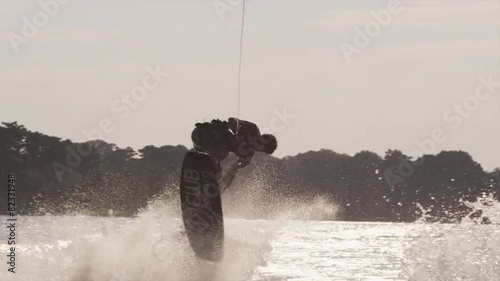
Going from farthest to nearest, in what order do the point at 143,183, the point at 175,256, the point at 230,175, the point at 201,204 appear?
the point at 143,183
the point at 175,256
the point at 230,175
the point at 201,204

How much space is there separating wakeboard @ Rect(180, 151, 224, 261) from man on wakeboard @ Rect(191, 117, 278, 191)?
0.30 meters

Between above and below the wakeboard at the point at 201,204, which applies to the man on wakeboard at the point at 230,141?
above

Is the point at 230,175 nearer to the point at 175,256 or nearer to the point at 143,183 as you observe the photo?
the point at 175,256

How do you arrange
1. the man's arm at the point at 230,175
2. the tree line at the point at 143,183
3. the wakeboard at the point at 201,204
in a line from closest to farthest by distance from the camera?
the wakeboard at the point at 201,204 < the man's arm at the point at 230,175 < the tree line at the point at 143,183

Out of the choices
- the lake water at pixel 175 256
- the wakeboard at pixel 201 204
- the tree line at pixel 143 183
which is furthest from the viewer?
the tree line at pixel 143 183

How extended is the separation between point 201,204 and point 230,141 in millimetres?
1672

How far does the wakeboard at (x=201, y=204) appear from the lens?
26.9m

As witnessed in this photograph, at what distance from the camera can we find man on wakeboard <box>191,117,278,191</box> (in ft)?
88.5

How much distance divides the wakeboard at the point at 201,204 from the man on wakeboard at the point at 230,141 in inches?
11.8

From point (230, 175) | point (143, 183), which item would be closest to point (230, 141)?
point (230, 175)

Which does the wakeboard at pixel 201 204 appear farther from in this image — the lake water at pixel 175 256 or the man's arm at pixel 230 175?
the lake water at pixel 175 256

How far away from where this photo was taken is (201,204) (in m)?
27.1

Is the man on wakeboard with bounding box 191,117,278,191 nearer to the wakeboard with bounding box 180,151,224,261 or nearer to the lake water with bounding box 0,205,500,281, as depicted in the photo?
the wakeboard with bounding box 180,151,224,261

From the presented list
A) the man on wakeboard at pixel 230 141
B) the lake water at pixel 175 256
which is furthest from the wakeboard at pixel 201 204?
the lake water at pixel 175 256
